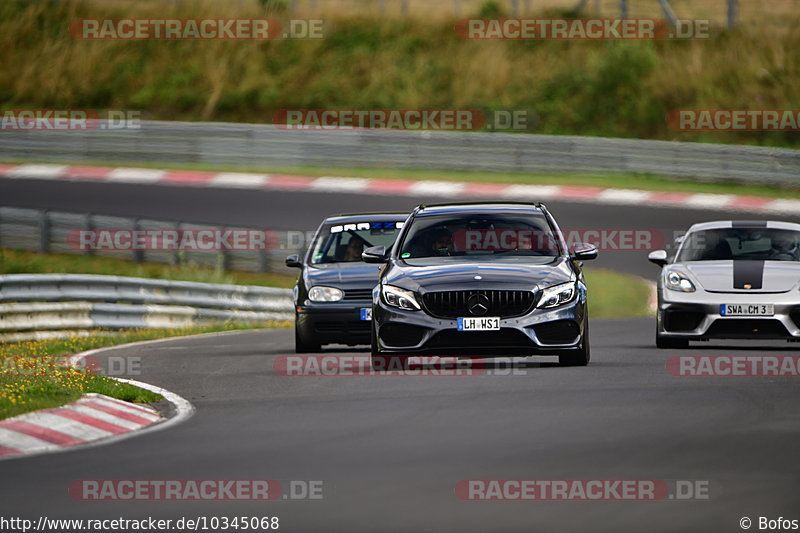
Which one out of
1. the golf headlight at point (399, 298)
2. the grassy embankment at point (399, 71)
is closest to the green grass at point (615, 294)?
the golf headlight at point (399, 298)

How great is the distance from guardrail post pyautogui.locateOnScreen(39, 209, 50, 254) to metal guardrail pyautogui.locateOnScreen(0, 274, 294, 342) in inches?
229

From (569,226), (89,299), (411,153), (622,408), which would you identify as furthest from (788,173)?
(622,408)

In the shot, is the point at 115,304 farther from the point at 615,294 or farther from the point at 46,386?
the point at 46,386

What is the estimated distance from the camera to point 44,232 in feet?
91.0

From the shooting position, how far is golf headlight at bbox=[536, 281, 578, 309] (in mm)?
12867

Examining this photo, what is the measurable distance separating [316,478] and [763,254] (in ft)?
28.6

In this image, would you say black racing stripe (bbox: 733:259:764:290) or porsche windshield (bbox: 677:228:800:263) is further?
porsche windshield (bbox: 677:228:800:263)

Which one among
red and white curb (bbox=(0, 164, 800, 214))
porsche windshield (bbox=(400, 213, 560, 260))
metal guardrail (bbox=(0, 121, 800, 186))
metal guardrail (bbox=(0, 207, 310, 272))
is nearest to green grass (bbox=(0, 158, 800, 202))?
metal guardrail (bbox=(0, 121, 800, 186))

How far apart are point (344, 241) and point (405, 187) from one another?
1666 cm

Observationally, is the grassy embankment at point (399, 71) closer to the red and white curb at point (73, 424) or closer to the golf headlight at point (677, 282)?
the golf headlight at point (677, 282)

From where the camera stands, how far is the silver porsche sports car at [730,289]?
1493cm

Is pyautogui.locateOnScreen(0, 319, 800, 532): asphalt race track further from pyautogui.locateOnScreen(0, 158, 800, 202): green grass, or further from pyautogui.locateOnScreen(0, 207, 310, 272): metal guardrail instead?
pyautogui.locateOnScreen(0, 158, 800, 202): green grass

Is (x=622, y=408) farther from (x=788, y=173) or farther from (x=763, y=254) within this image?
(x=788, y=173)

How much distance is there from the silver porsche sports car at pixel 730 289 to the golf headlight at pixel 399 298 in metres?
3.57
